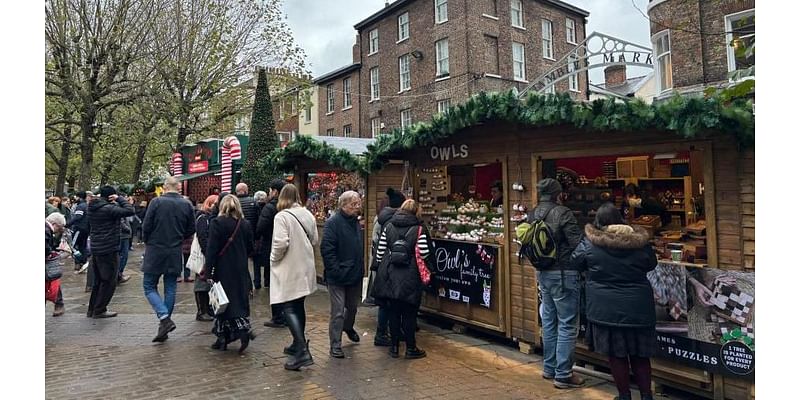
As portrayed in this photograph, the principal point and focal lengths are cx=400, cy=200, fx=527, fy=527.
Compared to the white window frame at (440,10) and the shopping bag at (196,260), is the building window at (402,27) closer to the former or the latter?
the white window frame at (440,10)

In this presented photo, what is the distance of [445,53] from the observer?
26.5m

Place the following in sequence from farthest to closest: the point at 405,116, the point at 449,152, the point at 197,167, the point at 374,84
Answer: the point at 374,84
the point at 405,116
the point at 197,167
the point at 449,152

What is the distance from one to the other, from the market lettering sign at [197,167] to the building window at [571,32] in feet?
69.4

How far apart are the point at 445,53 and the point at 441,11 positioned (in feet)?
7.16

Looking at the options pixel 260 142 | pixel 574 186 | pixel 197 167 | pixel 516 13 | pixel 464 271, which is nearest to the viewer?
pixel 464 271

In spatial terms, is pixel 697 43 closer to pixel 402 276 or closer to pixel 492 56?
pixel 492 56

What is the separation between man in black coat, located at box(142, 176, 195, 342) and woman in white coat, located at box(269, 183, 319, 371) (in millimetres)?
1852

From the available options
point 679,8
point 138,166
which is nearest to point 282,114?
point 138,166

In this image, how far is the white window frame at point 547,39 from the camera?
94.1 feet

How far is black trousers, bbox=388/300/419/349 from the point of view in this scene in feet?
18.6

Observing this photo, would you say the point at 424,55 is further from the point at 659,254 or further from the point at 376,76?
the point at 659,254

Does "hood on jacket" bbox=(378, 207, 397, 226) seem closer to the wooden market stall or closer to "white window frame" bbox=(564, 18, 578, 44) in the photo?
the wooden market stall

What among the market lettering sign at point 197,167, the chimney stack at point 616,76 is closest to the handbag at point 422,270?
the market lettering sign at point 197,167

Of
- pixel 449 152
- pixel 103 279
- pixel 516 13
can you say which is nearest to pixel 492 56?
pixel 516 13
